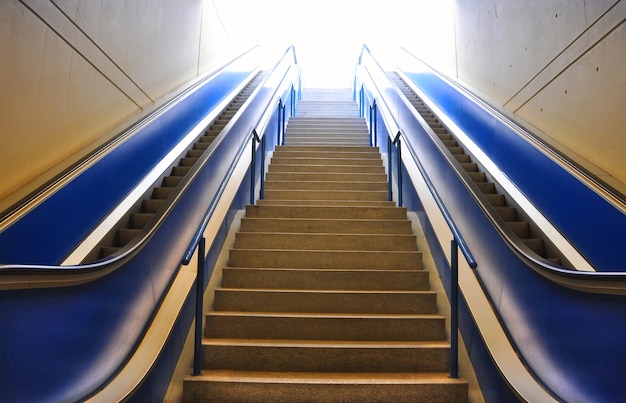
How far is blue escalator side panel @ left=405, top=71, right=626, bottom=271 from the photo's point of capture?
2.75 metres

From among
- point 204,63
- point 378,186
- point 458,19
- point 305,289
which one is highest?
point 458,19

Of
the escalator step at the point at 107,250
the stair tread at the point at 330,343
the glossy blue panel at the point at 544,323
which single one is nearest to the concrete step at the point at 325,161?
the glossy blue panel at the point at 544,323

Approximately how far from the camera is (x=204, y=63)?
7445 mm

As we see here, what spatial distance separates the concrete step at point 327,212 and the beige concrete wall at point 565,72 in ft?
5.14

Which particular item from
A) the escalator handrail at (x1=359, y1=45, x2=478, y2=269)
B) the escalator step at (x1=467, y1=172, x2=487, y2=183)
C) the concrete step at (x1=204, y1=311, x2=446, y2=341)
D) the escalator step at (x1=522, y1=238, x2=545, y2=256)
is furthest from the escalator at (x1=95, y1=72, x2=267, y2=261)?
the escalator step at (x1=467, y1=172, x2=487, y2=183)

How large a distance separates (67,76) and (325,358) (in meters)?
2.70

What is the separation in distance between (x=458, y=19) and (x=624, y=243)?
17.9ft

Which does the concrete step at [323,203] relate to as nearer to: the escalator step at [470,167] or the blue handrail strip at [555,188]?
the escalator step at [470,167]

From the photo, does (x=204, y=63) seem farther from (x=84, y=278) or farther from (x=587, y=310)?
(x=587, y=310)

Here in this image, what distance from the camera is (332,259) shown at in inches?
151

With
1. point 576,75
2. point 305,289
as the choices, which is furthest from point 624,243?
point 305,289

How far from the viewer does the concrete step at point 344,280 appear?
11.7ft

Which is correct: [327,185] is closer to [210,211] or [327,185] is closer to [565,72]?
[210,211]

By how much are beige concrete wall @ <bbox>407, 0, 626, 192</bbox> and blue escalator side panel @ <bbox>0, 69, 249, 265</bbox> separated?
351cm
